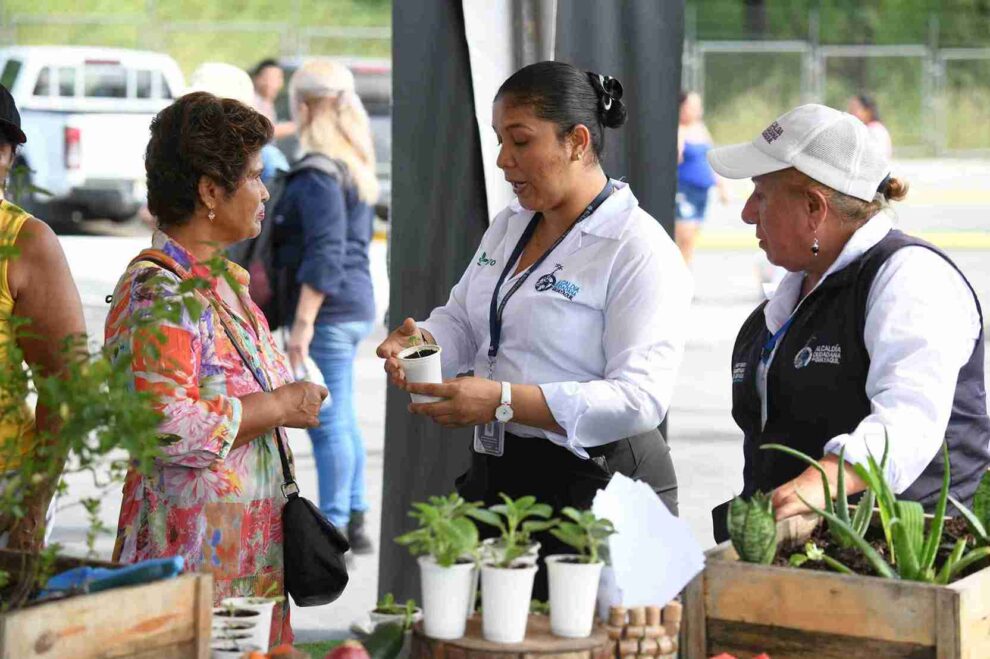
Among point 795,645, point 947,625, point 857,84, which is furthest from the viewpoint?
point 857,84

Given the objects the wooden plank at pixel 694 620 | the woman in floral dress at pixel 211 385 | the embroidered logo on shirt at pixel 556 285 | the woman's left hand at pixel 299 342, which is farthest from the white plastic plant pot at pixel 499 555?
the woman's left hand at pixel 299 342

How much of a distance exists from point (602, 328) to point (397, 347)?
0.40 metres

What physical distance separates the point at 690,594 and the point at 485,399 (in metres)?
0.68

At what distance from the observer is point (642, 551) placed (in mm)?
1886

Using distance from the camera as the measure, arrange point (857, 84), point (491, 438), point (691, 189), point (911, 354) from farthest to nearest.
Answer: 1. point (857, 84)
2. point (691, 189)
3. point (491, 438)
4. point (911, 354)

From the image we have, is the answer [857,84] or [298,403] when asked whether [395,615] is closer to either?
[298,403]

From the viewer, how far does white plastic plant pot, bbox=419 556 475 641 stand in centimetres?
180

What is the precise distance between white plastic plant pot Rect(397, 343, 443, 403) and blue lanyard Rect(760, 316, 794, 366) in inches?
23.4

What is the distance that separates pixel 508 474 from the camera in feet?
9.12

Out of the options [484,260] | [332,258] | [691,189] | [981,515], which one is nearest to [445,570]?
[981,515]

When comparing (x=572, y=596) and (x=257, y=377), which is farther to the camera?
(x=257, y=377)

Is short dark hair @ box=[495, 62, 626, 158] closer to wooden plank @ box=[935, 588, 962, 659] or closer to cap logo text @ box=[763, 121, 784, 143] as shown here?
cap logo text @ box=[763, 121, 784, 143]

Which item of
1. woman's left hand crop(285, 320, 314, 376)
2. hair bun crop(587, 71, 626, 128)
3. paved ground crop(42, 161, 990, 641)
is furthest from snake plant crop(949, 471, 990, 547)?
woman's left hand crop(285, 320, 314, 376)

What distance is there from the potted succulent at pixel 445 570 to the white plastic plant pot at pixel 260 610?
0.86 ft
